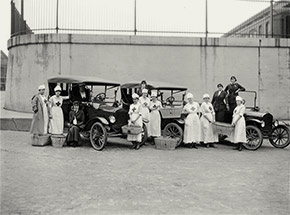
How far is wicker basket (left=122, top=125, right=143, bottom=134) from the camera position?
1048cm

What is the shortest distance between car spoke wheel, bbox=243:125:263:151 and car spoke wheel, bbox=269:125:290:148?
52 cm

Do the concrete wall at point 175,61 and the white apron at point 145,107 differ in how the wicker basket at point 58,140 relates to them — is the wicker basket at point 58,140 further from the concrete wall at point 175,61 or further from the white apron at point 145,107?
the concrete wall at point 175,61

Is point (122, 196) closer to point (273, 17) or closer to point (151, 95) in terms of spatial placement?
point (151, 95)

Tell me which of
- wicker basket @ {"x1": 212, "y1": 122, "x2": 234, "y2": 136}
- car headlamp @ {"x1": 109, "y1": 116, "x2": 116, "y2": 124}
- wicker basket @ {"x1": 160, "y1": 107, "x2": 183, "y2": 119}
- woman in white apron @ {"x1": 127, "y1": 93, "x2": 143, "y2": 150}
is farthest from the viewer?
wicker basket @ {"x1": 160, "y1": 107, "x2": 183, "y2": 119}

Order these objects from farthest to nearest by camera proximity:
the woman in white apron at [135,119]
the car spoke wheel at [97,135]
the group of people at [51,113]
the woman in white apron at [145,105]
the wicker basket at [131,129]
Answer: the woman in white apron at [145,105]
the group of people at [51,113]
the woman in white apron at [135,119]
the car spoke wheel at [97,135]
the wicker basket at [131,129]

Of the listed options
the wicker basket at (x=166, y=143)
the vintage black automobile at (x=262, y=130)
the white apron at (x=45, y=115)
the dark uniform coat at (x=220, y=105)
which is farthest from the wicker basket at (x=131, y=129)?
the vintage black automobile at (x=262, y=130)

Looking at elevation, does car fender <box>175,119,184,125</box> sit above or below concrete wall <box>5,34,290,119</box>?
below

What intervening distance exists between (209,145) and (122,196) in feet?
21.6

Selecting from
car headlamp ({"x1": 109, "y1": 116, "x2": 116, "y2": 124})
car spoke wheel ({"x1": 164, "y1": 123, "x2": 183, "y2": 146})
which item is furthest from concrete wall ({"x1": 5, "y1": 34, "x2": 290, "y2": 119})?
car headlamp ({"x1": 109, "y1": 116, "x2": 116, "y2": 124})

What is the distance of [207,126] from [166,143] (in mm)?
1556

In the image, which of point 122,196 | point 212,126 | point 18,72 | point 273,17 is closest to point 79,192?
point 122,196

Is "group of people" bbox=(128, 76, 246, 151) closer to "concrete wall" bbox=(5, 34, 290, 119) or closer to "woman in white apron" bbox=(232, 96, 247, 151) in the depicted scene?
"woman in white apron" bbox=(232, 96, 247, 151)

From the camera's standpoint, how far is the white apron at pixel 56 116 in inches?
459

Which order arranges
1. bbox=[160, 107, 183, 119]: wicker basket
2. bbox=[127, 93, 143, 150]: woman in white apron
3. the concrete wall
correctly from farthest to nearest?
the concrete wall
bbox=[160, 107, 183, 119]: wicker basket
bbox=[127, 93, 143, 150]: woman in white apron
